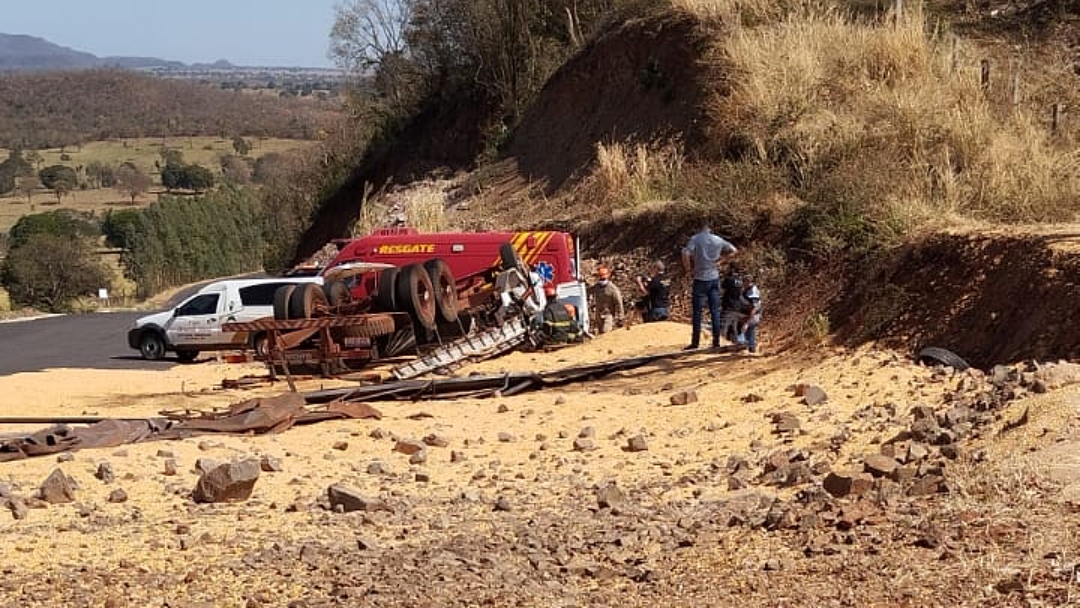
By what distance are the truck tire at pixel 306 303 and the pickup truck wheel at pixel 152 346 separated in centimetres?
648

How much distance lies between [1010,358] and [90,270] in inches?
2873

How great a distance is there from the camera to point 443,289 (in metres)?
19.2

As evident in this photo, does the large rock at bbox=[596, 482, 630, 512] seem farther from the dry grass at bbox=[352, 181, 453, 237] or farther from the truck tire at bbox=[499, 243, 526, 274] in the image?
the dry grass at bbox=[352, 181, 453, 237]

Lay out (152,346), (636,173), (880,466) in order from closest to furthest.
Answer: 1. (880,466)
2. (152,346)
3. (636,173)

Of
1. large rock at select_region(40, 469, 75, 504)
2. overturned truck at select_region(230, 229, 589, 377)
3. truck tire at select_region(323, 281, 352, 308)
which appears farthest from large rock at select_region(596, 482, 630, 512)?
truck tire at select_region(323, 281, 352, 308)

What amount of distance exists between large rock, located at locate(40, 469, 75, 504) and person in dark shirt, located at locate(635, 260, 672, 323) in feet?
39.8

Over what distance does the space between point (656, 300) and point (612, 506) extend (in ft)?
39.8

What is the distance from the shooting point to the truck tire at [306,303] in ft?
60.6

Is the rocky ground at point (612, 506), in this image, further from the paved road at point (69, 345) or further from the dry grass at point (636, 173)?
the paved road at point (69, 345)

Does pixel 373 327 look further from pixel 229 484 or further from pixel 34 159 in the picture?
pixel 34 159

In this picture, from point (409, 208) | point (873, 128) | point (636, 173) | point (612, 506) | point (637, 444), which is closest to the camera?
point (612, 506)

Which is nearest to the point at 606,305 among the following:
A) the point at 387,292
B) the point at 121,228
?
the point at 387,292

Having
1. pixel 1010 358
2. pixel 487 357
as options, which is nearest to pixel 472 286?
pixel 487 357

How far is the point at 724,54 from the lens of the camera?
25469 mm
